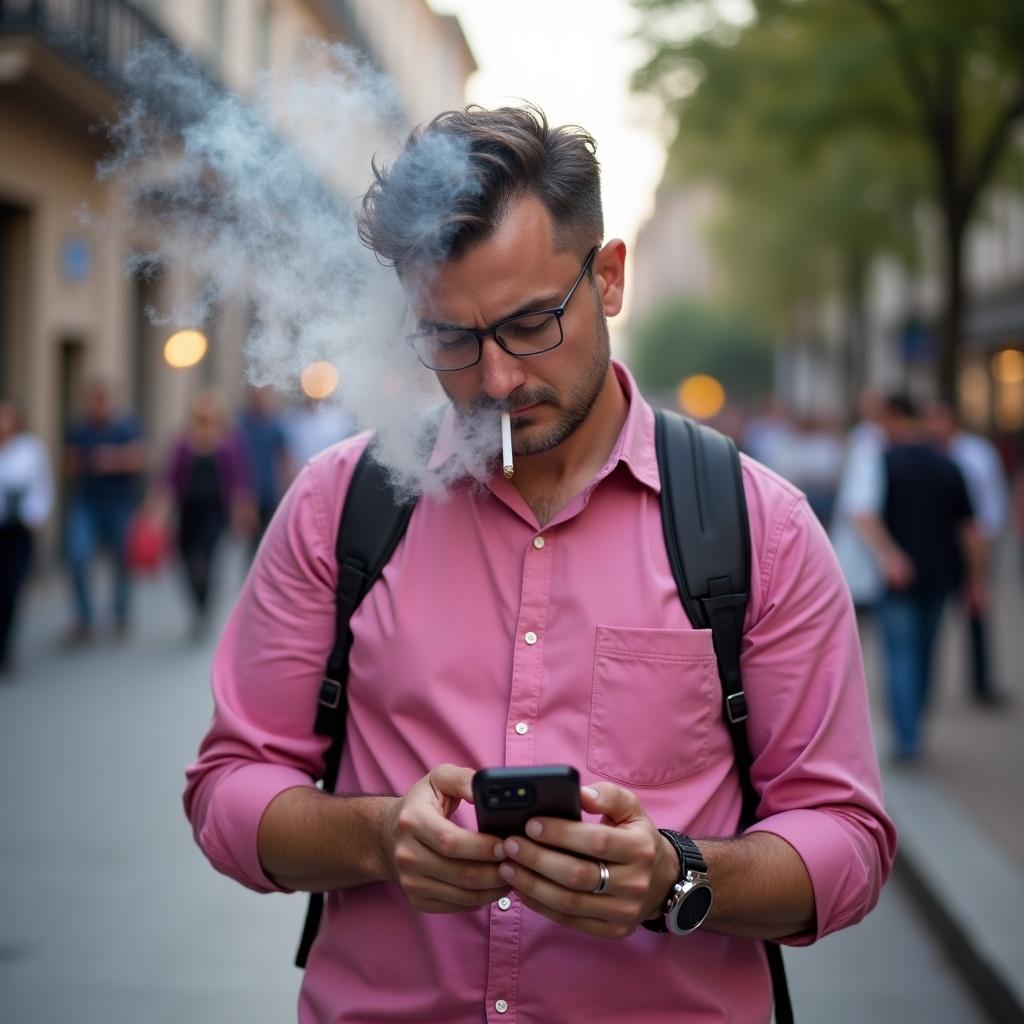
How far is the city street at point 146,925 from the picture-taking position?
4184 millimetres

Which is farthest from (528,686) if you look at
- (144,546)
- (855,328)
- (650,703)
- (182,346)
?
(855,328)

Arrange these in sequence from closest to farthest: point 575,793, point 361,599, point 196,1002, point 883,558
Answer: point 575,793 < point 361,599 < point 196,1002 < point 883,558

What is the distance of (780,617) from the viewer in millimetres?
1963

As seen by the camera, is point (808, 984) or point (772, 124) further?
point (772, 124)

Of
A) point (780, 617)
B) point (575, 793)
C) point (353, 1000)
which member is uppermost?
point (780, 617)

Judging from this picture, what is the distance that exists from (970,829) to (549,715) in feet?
14.3

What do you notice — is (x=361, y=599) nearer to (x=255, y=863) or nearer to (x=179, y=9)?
(x=255, y=863)

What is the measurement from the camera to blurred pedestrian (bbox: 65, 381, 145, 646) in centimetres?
1074

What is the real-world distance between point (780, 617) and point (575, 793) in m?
0.52

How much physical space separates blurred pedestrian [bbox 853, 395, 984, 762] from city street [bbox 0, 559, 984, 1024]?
1.88m

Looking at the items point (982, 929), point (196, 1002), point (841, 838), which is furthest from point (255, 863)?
point (982, 929)

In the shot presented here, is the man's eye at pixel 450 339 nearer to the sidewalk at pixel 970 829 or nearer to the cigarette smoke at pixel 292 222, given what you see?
the cigarette smoke at pixel 292 222

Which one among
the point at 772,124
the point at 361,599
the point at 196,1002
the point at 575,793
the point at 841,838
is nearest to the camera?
the point at 575,793

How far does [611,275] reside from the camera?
214 cm
